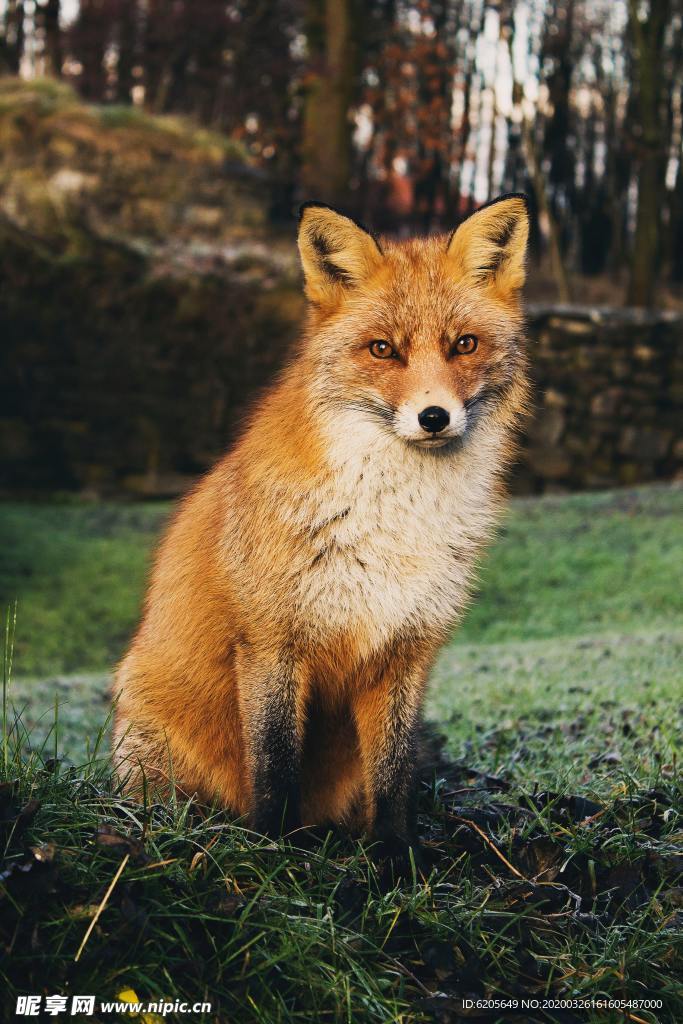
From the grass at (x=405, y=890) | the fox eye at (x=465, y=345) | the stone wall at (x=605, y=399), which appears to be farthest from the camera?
the stone wall at (x=605, y=399)

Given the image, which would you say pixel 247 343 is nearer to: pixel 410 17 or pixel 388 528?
pixel 410 17

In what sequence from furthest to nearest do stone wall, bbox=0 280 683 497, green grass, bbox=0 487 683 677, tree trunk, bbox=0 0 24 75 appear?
1. tree trunk, bbox=0 0 24 75
2. stone wall, bbox=0 280 683 497
3. green grass, bbox=0 487 683 677

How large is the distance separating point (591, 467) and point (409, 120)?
9.48m

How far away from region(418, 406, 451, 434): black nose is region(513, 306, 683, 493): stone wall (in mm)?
10259

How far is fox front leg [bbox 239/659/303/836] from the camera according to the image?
3049mm

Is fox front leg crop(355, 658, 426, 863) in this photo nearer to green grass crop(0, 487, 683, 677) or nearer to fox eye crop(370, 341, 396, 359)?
fox eye crop(370, 341, 396, 359)

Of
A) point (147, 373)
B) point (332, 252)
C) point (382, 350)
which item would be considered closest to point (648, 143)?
point (147, 373)

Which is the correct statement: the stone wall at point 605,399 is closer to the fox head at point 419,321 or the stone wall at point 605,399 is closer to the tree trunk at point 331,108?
the tree trunk at point 331,108

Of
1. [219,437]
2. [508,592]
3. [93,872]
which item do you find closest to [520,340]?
[93,872]

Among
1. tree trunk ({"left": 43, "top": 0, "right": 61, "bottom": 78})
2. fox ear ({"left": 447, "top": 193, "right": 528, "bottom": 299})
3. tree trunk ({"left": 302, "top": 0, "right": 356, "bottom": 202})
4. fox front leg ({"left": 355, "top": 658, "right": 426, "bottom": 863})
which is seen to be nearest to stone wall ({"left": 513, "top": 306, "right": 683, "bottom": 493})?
tree trunk ({"left": 302, "top": 0, "right": 356, "bottom": 202})

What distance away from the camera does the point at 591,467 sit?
13391 millimetres

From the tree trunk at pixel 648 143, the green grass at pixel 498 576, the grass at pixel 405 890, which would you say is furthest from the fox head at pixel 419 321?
the tree trunk at pixel 648 143

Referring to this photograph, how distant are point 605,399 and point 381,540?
36.0 feet

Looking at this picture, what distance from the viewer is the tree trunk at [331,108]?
12430mm
